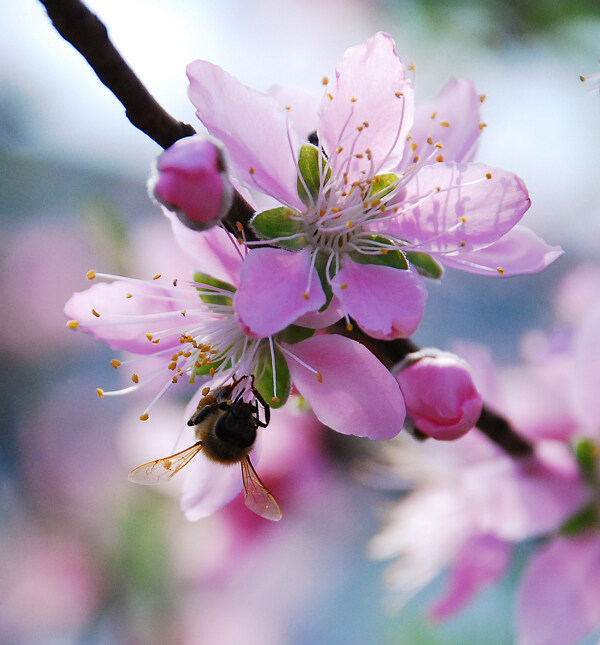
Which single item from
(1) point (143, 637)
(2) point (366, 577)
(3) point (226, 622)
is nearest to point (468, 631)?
(2) point (366, 577)

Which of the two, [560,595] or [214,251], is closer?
[214,251]

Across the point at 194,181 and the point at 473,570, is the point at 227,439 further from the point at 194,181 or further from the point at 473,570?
the point at 473,570

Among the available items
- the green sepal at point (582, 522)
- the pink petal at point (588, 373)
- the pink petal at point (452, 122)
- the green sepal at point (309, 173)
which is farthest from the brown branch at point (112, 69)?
the green sepal at point (582, 522)

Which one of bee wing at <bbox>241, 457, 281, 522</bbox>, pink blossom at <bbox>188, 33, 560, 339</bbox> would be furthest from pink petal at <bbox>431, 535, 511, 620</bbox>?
pink blossom at <bbox>188, 33, 560, 339</bbox>

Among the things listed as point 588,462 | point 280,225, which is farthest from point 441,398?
point 588,462

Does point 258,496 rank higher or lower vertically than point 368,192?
lower

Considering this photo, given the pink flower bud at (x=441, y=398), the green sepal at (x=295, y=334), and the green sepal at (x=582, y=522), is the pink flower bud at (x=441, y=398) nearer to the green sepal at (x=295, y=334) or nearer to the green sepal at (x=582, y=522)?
the green sepal at (x=295, y=334)

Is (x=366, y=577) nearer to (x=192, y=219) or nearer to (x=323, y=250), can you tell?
(x=323, y=250)
